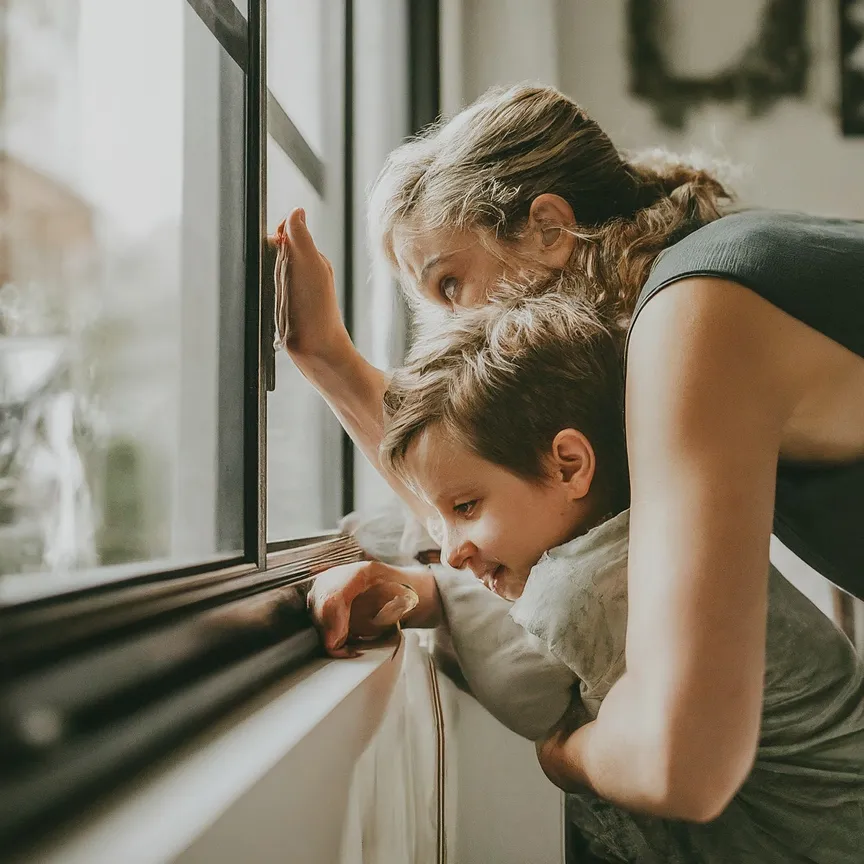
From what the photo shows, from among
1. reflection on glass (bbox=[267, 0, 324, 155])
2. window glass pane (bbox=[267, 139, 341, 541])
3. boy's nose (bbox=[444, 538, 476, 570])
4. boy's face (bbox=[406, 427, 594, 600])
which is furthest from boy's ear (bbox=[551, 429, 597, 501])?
reflection on glass (bbox=[267, 0, 324, 155])

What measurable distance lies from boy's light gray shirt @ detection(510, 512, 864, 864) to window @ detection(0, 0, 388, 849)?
257mm

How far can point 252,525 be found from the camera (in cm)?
81

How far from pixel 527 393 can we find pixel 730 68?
179 cm

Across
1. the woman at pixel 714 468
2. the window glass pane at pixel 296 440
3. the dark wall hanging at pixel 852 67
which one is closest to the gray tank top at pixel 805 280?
the woman at pixel 714 468

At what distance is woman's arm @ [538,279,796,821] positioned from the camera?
1.77ft

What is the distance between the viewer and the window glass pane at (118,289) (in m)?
0.56

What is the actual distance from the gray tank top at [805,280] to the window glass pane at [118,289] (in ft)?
1.42

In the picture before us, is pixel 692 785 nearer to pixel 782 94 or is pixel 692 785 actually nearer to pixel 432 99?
pixel 432 99

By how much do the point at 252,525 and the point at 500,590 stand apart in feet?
0.81

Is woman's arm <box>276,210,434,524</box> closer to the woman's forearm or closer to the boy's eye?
the woman's forearm

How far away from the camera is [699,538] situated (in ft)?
1.78

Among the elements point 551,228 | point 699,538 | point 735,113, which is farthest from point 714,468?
point 735,113

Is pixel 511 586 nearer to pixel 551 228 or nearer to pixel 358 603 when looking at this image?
pixel 358 603

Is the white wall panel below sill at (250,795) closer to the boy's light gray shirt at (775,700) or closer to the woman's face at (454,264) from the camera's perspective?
the boy's light gray shirt at (775,700)
